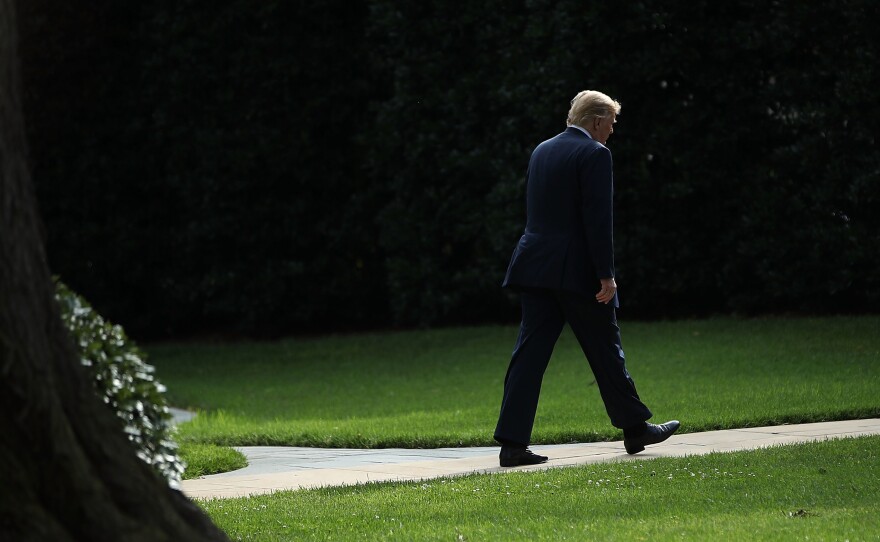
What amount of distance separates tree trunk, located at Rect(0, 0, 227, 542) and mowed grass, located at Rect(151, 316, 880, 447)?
209 inches

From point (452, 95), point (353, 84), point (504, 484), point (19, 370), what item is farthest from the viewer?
point (353, 84)

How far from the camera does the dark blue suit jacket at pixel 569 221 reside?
7.52 m

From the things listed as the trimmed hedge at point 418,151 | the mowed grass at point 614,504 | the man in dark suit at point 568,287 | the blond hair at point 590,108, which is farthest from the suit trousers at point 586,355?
the trimmed hedge at point 418,151

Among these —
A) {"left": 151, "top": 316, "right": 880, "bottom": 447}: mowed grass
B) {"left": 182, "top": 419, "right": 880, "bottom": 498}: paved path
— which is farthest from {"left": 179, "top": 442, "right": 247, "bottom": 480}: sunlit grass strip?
{"left": 151, "top": 316, "right": 880, "bottom": 447}: mowed grass

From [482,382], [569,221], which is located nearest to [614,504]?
[569,221]

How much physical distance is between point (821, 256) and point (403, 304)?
6.00 m

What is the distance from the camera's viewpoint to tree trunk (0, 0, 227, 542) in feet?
12.2

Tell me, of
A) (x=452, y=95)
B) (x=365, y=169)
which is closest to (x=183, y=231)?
(x=365, y=169)

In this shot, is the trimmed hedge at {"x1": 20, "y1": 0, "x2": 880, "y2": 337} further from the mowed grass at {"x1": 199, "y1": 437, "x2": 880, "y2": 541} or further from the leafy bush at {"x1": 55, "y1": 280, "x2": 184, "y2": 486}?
the leafy bush at {"x1": 55, "y1": 280, "x2": 184, "y2": 486}

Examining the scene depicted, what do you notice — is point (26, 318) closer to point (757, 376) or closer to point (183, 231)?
point (757, 376)

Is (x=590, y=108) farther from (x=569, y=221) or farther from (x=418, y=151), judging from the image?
(x=418, y=151)

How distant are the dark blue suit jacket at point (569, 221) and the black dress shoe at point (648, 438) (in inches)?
30.9

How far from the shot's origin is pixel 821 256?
14.3 meters

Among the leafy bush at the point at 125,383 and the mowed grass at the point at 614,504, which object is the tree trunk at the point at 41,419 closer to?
the leafy bush at the point at 125,383
